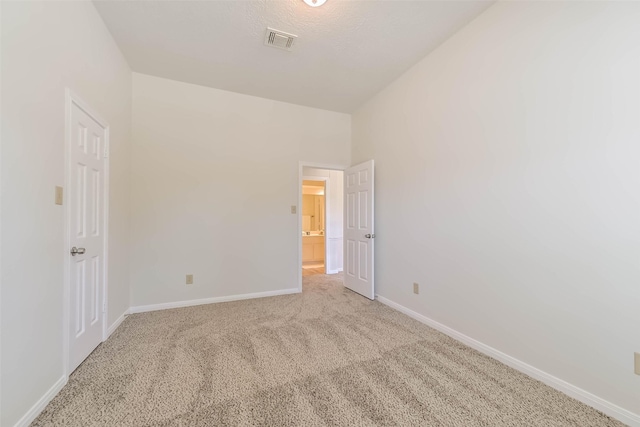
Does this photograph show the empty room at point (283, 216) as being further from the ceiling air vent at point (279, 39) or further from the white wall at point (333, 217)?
the white wall at point (333, 217)

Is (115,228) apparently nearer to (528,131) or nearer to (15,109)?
(15,109)

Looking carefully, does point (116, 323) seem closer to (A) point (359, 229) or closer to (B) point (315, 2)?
(A) point (359, 229)

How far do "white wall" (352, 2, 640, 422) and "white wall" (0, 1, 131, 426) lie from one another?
3016 mm

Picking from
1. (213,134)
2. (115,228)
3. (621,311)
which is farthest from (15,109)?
(621,311)

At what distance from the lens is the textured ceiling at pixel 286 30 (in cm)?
204

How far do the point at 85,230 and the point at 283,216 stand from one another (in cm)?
218

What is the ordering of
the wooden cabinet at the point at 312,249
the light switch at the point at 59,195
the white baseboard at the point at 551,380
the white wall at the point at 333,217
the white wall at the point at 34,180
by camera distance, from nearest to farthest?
the white wall at the point at 34,180 < the white baseboard at the point at 551,380 < the light switch at the point at 59,195 < the white wall at the point at 333,217 < the wooden cabinet at the point at 312,249

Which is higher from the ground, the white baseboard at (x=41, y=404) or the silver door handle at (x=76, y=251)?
the silver door handle at (x=76, y=251)

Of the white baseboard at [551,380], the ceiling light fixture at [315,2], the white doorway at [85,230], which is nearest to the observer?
the white baseboard at [551,380]

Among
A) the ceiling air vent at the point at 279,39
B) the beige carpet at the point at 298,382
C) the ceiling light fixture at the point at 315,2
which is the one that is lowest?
the beige carpet at the point at 298,382

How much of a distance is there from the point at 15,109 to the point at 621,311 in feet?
11.2

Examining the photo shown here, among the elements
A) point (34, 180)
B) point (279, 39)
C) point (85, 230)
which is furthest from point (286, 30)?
point (85, 230)

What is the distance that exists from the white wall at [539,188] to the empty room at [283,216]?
13 millimetres

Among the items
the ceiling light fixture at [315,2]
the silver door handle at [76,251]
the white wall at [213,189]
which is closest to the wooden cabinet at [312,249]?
the white wall at [213,189]
